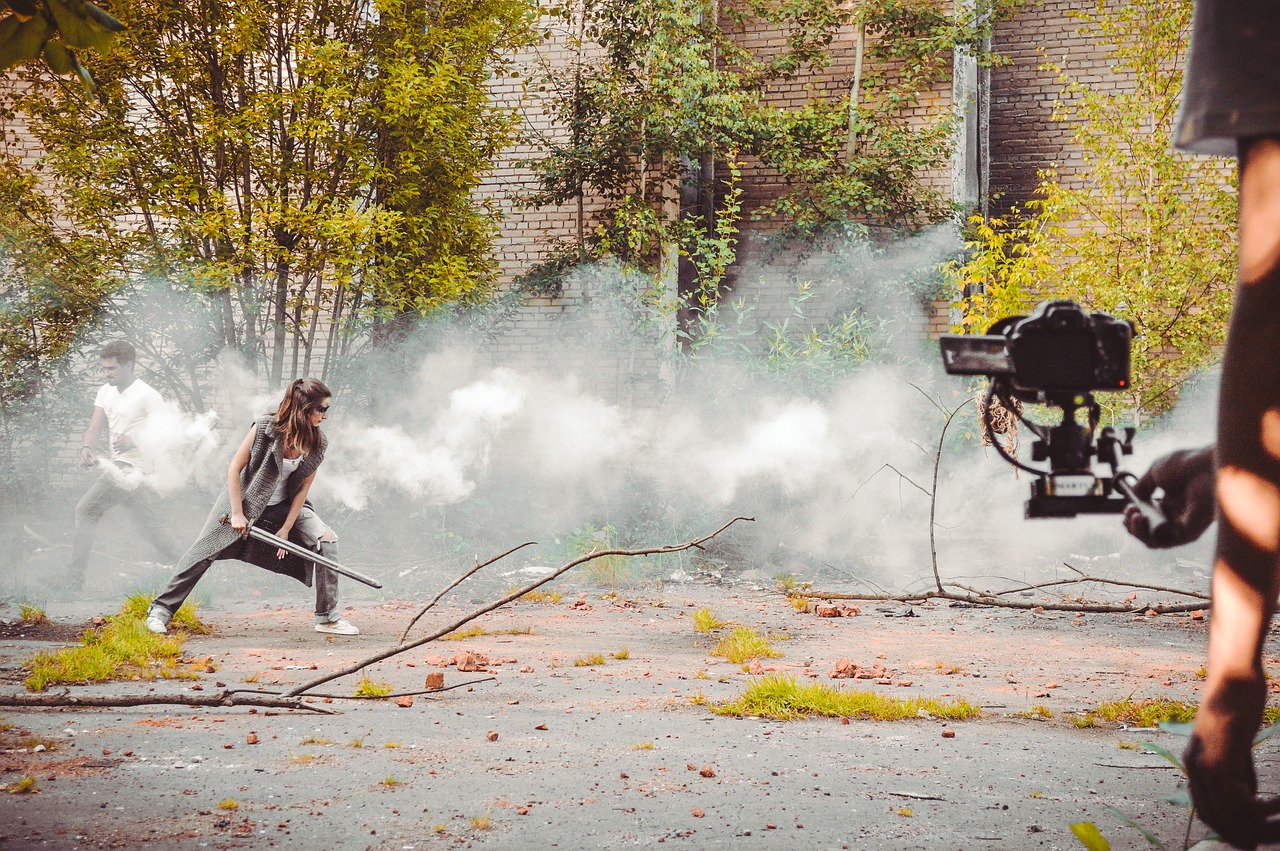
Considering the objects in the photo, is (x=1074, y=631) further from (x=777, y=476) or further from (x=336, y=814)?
(x=336, y=814)

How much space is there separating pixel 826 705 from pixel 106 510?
278 inches

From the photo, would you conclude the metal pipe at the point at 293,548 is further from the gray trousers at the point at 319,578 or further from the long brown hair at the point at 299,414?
the long brown hair at the point at 299,414

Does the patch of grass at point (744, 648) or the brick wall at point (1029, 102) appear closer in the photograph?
the patch of grass at point (744, 648)

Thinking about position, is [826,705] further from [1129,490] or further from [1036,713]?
[1129,490]

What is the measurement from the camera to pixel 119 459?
29.5ft

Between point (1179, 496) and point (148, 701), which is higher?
Answer: point (1179, 496)

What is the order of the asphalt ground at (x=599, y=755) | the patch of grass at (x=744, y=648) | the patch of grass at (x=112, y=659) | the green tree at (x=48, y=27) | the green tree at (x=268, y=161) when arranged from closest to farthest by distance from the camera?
1. the green tree at (x=48, y=27)
2. the asphalt ground at (x=599, y=755)
3. the patch of grass at (x=112, y=659)
4. the patch of grass at (x=744, y=648)
5. the green tree at (x=268, y=161)

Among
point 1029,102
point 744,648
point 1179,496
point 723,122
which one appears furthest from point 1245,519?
point 1029,102

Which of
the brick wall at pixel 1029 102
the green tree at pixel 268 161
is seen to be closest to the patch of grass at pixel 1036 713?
the green tree at pixel 268 161

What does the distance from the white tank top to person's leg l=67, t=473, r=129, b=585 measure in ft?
7.90

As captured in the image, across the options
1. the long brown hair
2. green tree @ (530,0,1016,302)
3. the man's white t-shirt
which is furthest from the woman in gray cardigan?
green tree @ (530,0,1016,302)

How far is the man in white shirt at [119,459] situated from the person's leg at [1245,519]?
9600 mm

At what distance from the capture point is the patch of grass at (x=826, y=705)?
211 inches

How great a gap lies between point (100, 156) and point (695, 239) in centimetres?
679
